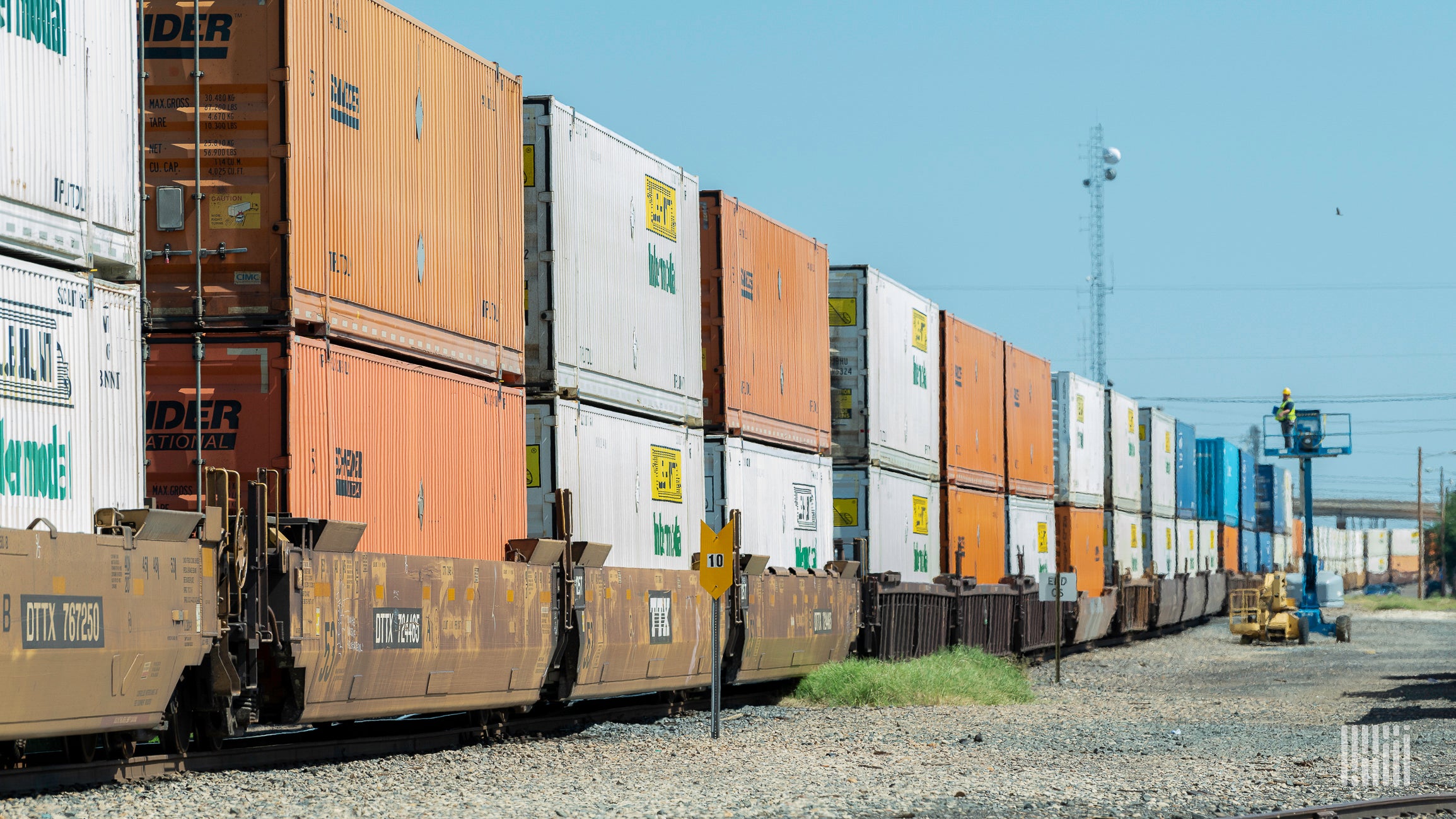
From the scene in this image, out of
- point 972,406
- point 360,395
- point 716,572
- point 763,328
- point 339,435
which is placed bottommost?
point 716,572

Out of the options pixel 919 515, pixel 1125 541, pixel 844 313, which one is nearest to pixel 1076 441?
pixel 1125 541

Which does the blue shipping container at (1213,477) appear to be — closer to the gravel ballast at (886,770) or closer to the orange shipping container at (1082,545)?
the orange shipping container at (1082,545)

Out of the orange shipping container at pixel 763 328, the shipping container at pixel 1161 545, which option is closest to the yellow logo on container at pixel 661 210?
the orange shipping container at pixel 763 328

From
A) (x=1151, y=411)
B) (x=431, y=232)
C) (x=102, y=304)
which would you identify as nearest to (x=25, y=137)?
(x=102, y=304)

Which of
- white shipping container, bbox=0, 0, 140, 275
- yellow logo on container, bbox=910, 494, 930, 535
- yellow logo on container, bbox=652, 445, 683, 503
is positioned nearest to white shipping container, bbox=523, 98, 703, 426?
yellow logo on container, bbox=652, 445, 683, 503

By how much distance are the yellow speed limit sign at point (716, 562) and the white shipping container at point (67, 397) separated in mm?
5756

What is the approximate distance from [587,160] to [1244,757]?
7820mm

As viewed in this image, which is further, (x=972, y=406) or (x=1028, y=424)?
(x=1028, y=424)

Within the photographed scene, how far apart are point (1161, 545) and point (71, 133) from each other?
37229 millimetres

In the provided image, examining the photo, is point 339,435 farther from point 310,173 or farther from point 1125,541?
point 1125,541

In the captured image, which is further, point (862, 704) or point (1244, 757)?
point (862, 704)

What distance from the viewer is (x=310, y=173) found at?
1093 centimetres

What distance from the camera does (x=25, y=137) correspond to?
8883 millimetres

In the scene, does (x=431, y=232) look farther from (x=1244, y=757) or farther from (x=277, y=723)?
(x=1244, y=757)
